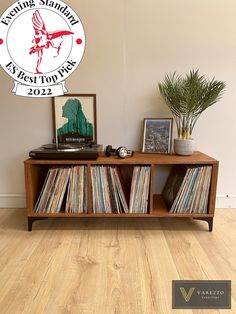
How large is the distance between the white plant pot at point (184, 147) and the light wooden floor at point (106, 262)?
1.62ft

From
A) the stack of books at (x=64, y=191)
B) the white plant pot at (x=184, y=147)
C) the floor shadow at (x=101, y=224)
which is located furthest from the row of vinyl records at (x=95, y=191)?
the white plant pot at (x=184, y=147)

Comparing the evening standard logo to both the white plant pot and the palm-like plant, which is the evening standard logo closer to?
the palm-like plant

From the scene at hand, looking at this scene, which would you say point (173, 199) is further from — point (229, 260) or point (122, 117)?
point (122, 117)

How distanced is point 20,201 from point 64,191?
0.57m

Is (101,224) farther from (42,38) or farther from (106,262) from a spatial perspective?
(42,38)

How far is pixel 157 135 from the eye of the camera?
1774mm

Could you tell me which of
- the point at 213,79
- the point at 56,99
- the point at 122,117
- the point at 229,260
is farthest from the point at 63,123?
the point at 229,260

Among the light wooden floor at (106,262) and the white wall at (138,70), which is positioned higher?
the white wall at (138,70)

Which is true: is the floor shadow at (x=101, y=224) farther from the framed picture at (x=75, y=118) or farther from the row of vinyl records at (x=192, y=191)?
the framed picture at (x=75, y=118)

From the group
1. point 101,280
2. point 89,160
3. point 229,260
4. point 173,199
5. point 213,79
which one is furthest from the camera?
point 213,79

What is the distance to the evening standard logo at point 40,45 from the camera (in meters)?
1.72

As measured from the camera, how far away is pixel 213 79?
1.74 metres

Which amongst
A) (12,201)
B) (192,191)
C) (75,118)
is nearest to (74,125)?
(75,118)

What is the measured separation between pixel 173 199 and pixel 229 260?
1.57 feet
